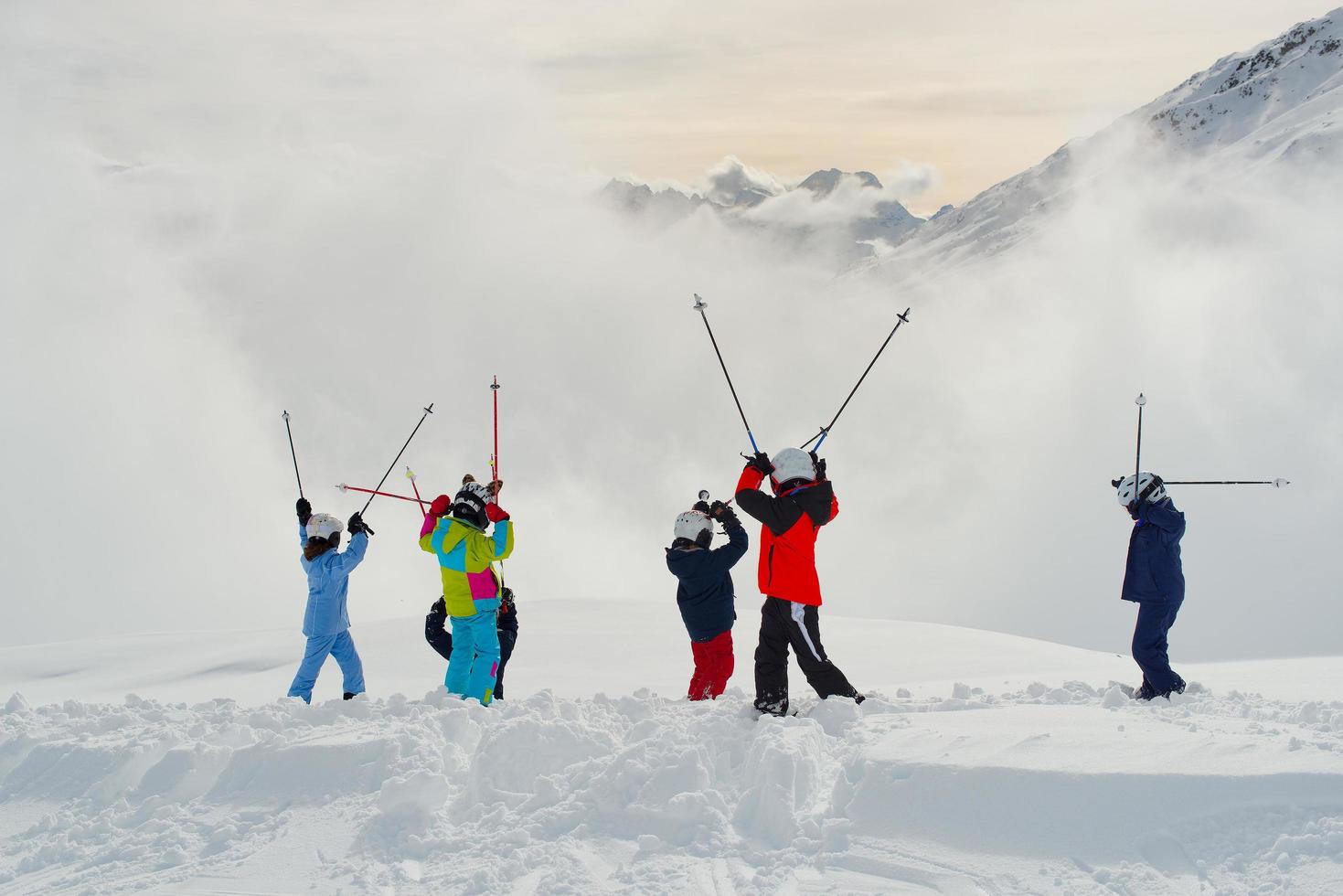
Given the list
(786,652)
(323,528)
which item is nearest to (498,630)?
(323,528)

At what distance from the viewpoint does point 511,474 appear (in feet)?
318

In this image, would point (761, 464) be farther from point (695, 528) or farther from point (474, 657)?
point (474, 657)

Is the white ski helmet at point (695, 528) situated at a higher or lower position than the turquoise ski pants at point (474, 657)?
higher

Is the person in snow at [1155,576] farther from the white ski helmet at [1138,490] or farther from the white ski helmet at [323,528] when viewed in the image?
the white ski helmet at [323,528]

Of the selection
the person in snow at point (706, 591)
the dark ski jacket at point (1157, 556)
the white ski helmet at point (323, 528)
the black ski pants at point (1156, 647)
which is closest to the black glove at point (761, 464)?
the person in snow at point (706, 591)

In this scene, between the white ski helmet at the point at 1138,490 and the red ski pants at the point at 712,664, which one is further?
the red ski pants at the point at 712,664

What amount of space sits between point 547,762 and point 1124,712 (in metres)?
3.05

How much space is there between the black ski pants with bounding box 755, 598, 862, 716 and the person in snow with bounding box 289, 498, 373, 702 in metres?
2.89

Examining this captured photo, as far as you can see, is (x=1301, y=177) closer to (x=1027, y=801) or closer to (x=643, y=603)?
(x=643, y=603)

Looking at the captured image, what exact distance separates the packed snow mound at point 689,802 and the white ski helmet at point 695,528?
63.6 inches

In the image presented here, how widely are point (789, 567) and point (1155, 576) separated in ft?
8.00

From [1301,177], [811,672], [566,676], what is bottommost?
[566,676]

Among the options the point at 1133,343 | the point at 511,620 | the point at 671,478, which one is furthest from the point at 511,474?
the point at 511,620

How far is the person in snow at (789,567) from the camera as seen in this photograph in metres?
5.93
